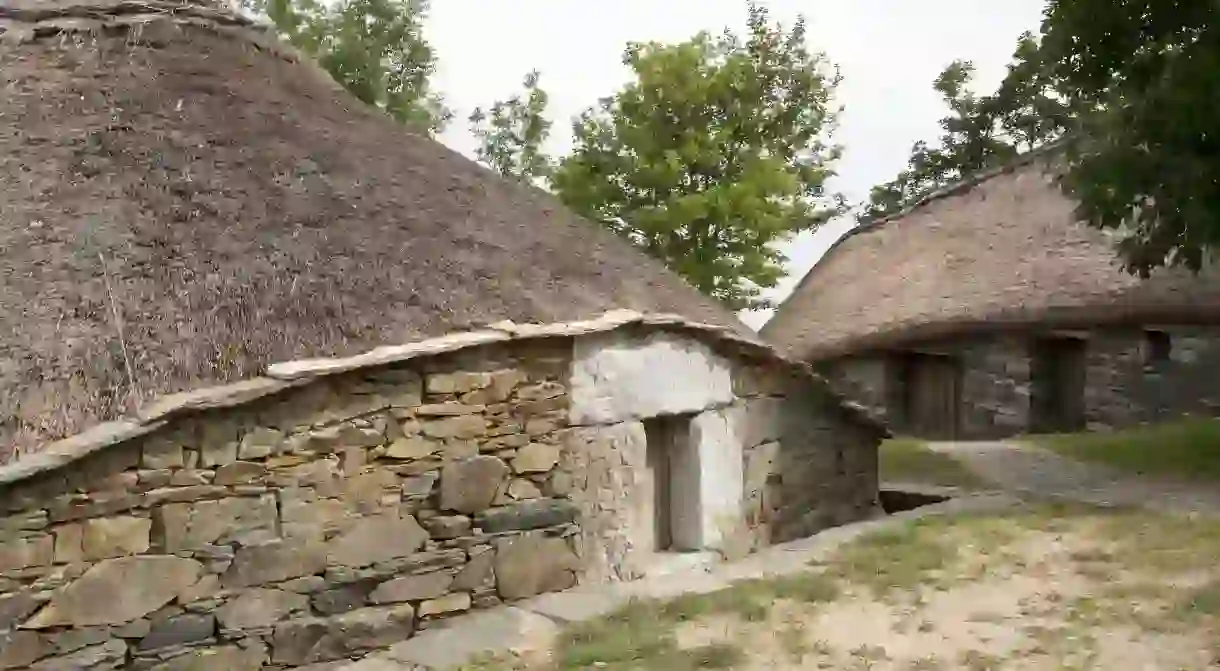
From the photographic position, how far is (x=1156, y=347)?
1263 cm

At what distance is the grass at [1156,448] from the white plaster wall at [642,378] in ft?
13.8

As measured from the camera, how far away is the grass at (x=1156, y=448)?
9.14 metres

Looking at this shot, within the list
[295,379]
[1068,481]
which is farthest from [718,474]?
[1068,481]

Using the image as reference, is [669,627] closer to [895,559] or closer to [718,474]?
[895,559]

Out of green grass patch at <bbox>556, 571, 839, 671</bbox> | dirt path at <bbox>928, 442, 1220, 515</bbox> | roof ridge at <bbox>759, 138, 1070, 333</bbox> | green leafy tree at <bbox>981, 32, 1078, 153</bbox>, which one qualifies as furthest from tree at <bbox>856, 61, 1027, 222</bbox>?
green grass patch at <bbox>556, 571, 839, 671</bbox>

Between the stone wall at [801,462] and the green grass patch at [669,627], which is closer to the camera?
the green grass patch at [669,627]

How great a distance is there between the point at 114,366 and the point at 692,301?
3.82 meters

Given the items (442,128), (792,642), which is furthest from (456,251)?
(442,128)

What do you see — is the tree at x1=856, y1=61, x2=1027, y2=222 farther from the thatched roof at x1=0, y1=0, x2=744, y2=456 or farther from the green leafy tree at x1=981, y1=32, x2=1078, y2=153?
the thatched roof at x1=0, y1=0, x2=744, y2=456

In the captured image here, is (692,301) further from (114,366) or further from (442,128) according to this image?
(442,128)

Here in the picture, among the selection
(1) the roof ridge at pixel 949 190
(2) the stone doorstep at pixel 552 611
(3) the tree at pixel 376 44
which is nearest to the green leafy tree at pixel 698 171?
(1) the roof ridge at pixel 949 190

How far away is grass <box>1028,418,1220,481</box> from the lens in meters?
9.14

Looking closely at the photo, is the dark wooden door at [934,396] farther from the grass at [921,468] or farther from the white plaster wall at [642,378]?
the white plaster wall at [642,378]

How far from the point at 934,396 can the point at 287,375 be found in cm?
1142
